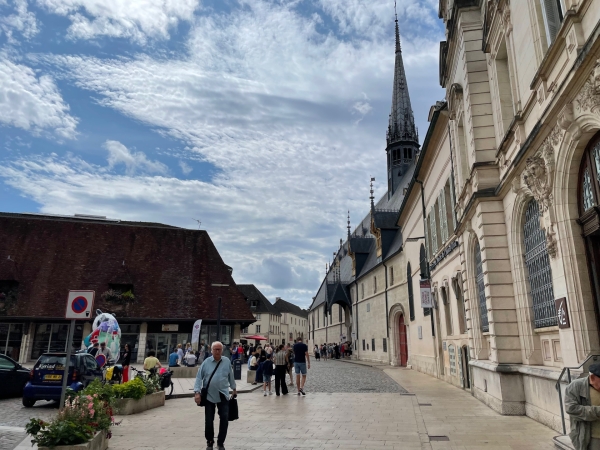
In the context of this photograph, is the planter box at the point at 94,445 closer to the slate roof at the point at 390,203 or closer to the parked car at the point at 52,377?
the parked car at the point at 52,377

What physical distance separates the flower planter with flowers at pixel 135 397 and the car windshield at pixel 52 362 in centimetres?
253

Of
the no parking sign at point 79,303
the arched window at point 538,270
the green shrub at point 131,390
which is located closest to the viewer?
the no parking sign at point 79,303

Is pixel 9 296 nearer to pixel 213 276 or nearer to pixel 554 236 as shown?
pixel 213 276

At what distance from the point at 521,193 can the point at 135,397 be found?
32.7 feet

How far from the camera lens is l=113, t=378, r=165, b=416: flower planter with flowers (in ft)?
36.9

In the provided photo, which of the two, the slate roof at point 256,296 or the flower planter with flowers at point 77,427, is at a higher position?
the slate roof at point 256,296

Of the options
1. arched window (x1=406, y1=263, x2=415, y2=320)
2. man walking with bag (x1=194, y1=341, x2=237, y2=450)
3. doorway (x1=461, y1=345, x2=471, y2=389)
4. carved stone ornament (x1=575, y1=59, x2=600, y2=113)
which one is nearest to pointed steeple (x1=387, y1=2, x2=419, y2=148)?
arched window (x1=406, y1=263, x2=415, y2=320)

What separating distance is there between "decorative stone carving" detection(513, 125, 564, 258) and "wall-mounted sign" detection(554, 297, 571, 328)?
0.80m

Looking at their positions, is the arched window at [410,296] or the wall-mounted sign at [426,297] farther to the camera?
the arched window at [410,296]

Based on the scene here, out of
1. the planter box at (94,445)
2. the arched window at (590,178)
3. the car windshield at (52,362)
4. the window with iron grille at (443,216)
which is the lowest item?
the planter box at (94,445)

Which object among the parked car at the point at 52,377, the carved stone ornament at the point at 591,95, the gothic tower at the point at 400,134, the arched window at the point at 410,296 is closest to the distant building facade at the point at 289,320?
the gothic tower at the point at 400,134

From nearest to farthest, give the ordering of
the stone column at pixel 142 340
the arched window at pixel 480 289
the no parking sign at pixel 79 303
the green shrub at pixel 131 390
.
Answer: the no parking sign at pixel 79 303 < the green shrub at pixel 131 390 < the arched window at pixel 480 289 < the stone column at pixel 142 340

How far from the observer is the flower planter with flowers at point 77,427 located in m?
6.50

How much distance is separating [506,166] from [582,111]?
4.19 meters
